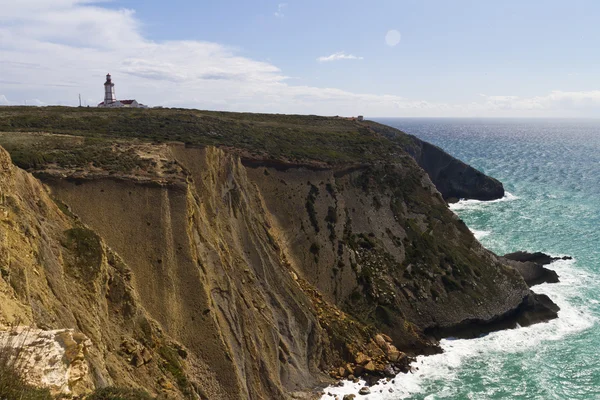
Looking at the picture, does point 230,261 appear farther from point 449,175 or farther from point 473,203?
point 449,175

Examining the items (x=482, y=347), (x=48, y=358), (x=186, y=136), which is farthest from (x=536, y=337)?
(x=48, y=358)

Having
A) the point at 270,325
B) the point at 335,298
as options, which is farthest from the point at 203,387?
the point at 335,298

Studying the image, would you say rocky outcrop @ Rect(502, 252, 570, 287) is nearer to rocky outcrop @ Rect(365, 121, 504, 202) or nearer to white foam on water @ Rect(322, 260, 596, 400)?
white foam on water @ Rect(322, 260, 596, 400)

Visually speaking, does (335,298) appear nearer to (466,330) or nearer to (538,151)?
(466,330)

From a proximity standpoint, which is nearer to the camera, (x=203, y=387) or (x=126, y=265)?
(x=203, y=387)

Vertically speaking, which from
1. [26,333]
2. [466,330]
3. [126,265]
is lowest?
[466,330]
